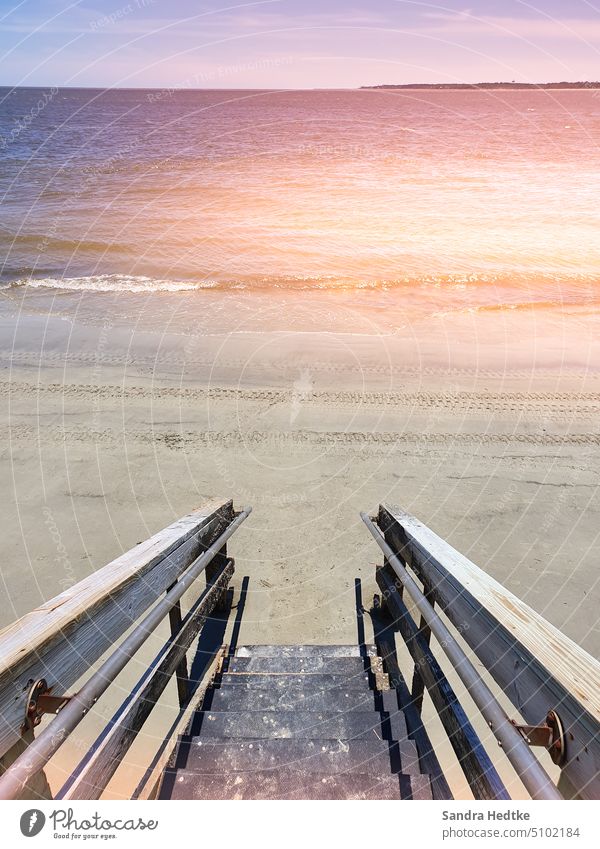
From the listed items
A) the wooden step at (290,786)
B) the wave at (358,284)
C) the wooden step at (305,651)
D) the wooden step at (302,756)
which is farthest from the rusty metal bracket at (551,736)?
the wave at (358,284)

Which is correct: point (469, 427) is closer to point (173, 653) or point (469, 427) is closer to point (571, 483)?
point (571, 483)

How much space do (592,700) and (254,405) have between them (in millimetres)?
8349

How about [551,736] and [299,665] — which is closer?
[551,736]

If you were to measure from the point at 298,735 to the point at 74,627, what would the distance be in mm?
1634

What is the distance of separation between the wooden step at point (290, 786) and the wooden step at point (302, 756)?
0.07m

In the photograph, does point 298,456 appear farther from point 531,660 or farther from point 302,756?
point 531,660

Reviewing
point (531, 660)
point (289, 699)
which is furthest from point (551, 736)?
point (289, 699)

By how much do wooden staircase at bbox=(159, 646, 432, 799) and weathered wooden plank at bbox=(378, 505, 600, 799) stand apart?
29.2 inches

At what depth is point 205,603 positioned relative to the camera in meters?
4.04

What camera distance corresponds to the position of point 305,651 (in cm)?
419

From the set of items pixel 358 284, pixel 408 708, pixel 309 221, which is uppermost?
pixel 309 221

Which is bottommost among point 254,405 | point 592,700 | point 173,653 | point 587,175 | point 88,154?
point 173,653

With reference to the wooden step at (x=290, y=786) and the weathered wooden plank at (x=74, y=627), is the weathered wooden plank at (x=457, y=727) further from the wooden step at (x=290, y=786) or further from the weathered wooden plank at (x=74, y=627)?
the weathered wooden plank at (x=74, y=627)

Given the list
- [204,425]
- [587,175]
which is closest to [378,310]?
[204,425]
